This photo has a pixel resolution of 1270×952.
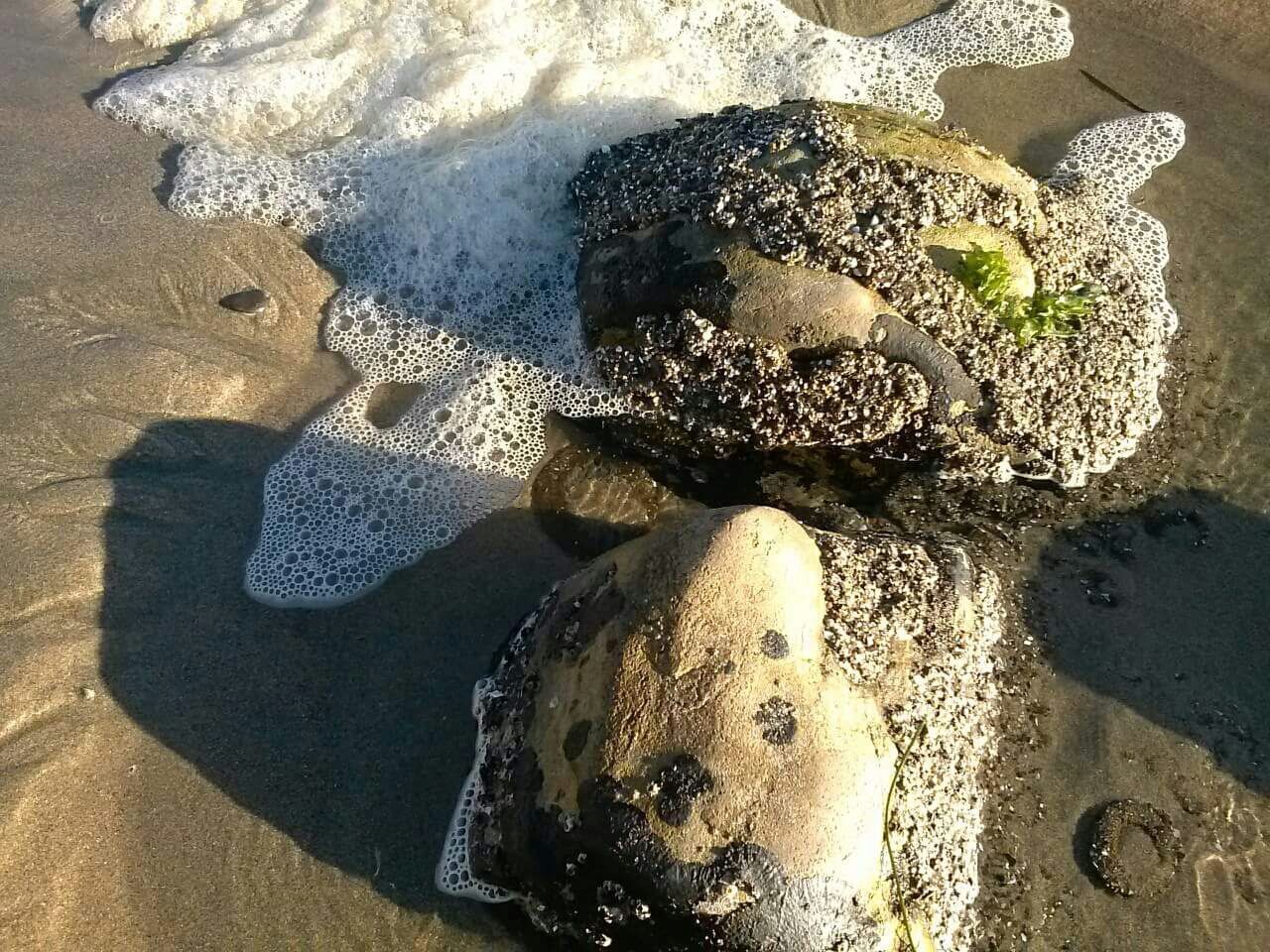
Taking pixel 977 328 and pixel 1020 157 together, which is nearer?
pixel 977 328

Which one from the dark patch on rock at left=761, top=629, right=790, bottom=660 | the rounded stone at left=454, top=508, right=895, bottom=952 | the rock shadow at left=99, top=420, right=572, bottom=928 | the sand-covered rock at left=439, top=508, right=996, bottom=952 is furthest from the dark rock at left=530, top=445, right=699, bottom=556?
the dark patch on rock at left=761, top=629, right=790, bottom=660

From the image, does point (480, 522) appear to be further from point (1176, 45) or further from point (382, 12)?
point (1176, 45)

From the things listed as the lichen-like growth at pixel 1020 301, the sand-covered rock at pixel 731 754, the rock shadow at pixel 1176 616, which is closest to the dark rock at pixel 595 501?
the sand-covered rock at pixel 731 754

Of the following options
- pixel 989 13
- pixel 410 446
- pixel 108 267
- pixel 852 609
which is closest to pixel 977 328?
pixel 852 609

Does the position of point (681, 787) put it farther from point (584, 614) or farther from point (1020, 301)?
point (1020, 301)

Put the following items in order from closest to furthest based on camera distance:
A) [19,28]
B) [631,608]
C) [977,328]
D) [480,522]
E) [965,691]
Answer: [631,608], [965,691], [977,328], [480,522], [19,28]

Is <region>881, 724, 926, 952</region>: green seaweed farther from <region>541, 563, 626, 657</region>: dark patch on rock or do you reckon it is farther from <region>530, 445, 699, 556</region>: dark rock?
<region>530, 445, 699, 556</region>: dark rock

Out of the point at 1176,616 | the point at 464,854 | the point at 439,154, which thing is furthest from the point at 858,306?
the point at 439,154
